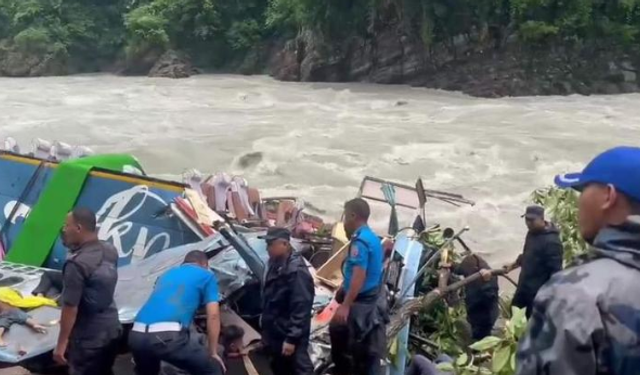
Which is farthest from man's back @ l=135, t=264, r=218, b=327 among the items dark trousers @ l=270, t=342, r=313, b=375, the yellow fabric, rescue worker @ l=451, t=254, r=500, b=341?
rescue worker @ l=451, t=254, r=500, b=341

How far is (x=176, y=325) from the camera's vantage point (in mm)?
4945

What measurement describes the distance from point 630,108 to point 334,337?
2028cm

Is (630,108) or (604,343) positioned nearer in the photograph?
(604,343)

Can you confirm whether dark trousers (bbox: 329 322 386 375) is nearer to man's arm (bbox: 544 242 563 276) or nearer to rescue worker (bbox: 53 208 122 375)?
rescue worker (bbox: 53 208 122 375)

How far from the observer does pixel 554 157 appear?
725 inches

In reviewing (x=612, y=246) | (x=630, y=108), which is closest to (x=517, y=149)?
(x=630, y=108)

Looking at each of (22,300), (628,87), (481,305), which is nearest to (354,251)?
(481,305)

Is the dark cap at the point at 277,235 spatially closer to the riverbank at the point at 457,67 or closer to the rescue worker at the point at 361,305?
the rescue worker at the point at 361,305


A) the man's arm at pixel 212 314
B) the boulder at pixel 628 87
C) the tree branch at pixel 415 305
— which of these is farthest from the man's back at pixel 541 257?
the boulder at pixel 628 87

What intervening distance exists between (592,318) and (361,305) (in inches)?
150

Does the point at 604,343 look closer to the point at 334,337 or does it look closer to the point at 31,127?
the point at 334,337

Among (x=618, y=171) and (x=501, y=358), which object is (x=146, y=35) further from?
(x=618, y=171)

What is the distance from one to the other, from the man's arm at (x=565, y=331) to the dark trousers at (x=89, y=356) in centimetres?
359

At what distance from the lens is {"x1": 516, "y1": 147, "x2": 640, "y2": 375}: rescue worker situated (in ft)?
6.23
